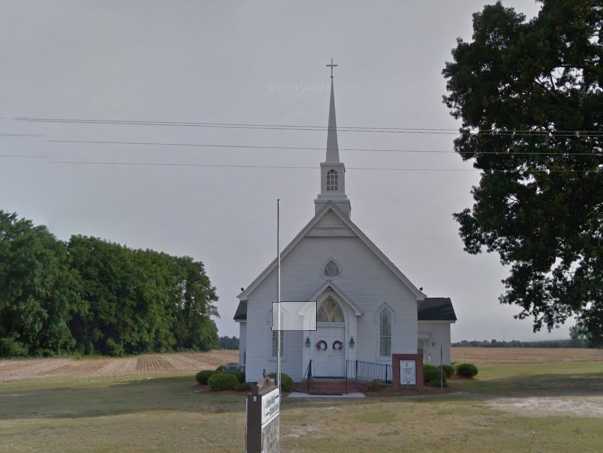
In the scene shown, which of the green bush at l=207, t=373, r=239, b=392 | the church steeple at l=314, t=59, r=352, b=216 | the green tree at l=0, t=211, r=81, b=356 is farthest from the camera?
the green tree at l=0, t=211, r=81, b=356

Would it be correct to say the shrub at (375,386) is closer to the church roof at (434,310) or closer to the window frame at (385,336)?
the window frame at (385,336)

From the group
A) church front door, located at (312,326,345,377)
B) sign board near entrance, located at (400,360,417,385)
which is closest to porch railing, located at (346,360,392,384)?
church front door, located at (312,326,345,377)

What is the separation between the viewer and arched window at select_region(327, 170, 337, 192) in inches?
1483

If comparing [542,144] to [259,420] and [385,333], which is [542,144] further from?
[259,420]

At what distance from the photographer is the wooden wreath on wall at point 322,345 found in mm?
32312

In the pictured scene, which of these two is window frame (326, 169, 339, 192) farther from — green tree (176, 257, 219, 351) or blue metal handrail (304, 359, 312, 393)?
green tree (176, 257, 219, 351)

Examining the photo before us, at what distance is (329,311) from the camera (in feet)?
107

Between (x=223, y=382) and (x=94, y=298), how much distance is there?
56.7 m

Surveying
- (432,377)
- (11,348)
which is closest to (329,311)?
(432,377)

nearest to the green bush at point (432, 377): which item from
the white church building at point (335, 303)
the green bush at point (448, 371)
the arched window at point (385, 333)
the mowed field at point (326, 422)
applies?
the mowed field at point (326, 422)

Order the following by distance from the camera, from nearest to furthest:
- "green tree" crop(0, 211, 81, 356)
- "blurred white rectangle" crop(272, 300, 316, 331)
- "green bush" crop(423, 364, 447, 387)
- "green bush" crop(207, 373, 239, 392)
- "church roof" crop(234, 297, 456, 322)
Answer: "blurred white rectangle" crop(272, 300, 316, 331) < "green bush" crop(207, 373, 239, 392) < "green bush" crop(423, 364, 447, 387) < "church roof" crop(234, 297, 456, 322) < "green tree" crop(0, 211, 81, 356)

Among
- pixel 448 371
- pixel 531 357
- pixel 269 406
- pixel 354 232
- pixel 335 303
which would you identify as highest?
pixel 354 232

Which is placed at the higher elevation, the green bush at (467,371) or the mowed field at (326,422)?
the mowed field at (326,422)

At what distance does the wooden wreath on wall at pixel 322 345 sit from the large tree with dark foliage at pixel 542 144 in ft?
28.0
